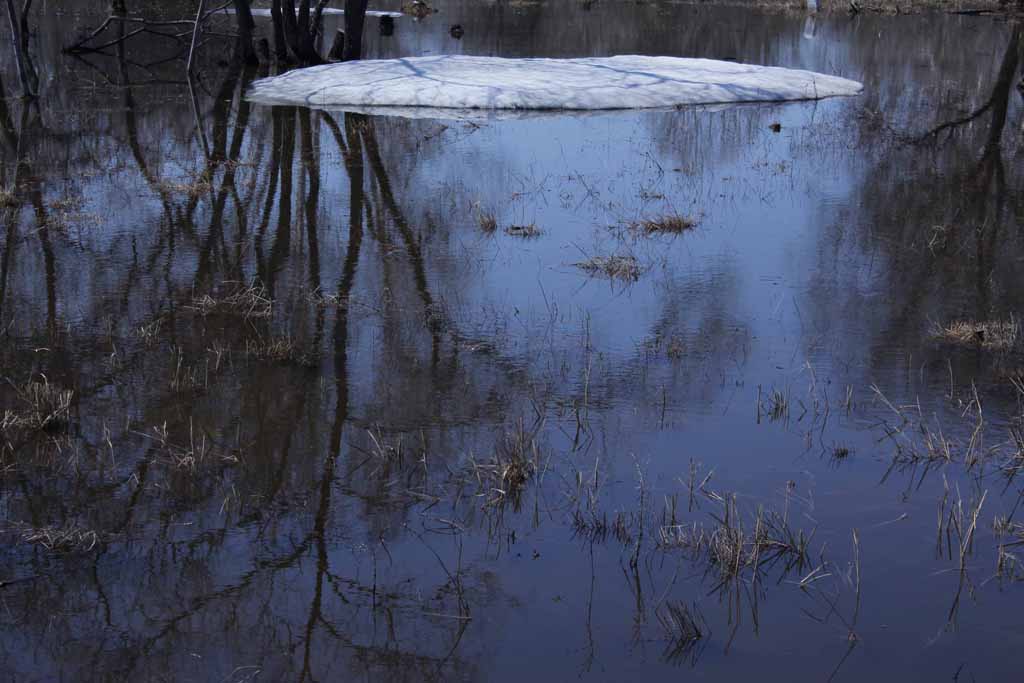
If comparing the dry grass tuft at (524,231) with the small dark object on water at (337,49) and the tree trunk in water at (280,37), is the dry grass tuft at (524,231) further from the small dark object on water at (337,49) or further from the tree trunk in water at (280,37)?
the small dark object on water at (337,49)

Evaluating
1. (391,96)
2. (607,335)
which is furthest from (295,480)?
(391,96)

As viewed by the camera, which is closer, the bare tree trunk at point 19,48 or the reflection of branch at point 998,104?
the reflection of branch at point 998,104

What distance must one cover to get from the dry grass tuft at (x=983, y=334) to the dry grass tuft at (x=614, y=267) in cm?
255

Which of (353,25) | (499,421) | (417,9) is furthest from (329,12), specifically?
(499,421)

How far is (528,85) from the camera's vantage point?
19.2 meters

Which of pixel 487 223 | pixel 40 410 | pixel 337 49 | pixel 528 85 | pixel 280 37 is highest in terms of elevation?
pixel 280 37

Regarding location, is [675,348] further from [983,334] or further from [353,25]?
[353,25]

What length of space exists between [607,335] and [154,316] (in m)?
3.26

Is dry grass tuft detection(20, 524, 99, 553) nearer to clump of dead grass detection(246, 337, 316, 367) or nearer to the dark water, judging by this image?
the dark water

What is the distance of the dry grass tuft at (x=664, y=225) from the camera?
11.2 metres

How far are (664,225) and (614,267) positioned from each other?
5.58ft

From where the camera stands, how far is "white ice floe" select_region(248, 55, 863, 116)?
18875mm

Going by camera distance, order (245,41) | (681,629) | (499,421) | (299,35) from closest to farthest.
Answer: (681,629), (499,421), (299,35), (245,41)

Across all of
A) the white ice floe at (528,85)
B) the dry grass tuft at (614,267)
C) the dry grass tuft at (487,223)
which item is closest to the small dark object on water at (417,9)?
the white ice floe at (528,85)
